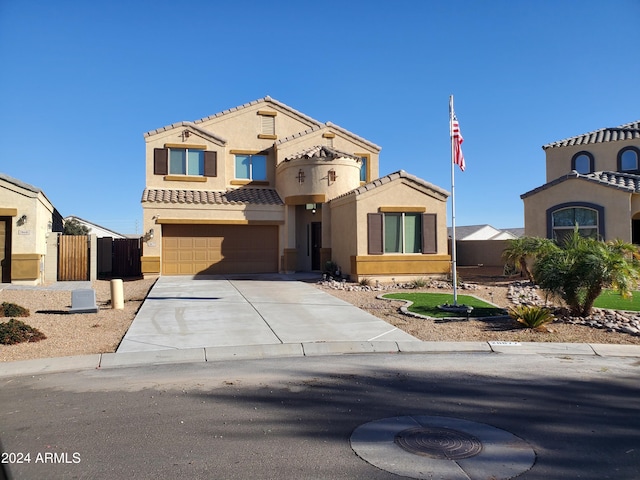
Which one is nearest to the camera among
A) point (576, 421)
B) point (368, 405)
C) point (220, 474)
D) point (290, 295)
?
point (220, 474)

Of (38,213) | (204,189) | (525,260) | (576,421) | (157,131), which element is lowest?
(576,421)

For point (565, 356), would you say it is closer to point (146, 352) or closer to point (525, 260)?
point (146, 352)

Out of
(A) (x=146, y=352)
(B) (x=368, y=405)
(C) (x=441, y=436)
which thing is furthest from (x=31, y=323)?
(C) (x=441, y=436)

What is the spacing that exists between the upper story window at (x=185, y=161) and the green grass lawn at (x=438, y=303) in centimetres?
1250

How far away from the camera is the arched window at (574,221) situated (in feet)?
66.3

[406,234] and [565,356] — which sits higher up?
[406,234]

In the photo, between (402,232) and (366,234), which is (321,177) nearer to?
(366,234)

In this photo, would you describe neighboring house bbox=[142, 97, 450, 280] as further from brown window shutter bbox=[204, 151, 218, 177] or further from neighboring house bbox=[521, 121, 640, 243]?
neighboring house bbox=[521, 121, 640, 243]

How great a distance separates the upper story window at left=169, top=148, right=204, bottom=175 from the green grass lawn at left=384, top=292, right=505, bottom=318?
1250cm

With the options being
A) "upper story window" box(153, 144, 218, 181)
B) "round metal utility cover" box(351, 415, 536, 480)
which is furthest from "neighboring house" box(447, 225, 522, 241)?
"round metal utility cover" box(351, 415, 536, 480)

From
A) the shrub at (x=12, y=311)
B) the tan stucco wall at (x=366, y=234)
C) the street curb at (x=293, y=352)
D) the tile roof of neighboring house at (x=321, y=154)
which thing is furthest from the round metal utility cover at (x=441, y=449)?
the tile roof of neighboring house at (x=321, y=154)

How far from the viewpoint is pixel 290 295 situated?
15680 millimetres

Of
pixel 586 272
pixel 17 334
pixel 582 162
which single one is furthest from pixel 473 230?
pixel 17 334

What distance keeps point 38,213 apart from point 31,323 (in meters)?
9.62
